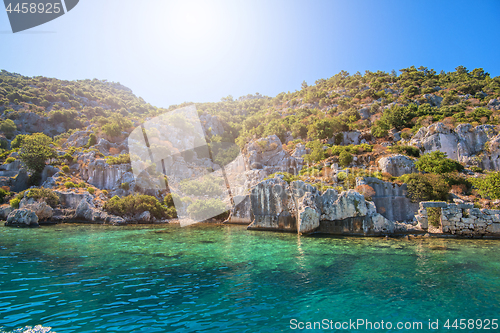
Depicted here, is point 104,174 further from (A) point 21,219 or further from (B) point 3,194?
(A) point 21,219

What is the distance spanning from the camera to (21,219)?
Answer: 2836cm

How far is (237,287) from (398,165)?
104 feet

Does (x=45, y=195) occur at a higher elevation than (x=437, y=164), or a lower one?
lower

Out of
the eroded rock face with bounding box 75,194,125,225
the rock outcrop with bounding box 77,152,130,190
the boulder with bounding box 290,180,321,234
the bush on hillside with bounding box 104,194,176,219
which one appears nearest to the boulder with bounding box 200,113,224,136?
the rock outcrop with bounding box 77,152,130,190

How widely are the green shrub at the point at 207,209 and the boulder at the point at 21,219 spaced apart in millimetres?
20869

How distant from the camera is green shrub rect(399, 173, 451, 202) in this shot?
2466cm

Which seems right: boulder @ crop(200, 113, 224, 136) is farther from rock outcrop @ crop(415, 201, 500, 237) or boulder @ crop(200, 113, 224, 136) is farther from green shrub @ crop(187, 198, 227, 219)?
rock outcrop @ crop(415, 201, 500, 237)

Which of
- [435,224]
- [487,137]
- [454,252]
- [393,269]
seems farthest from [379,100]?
[393,269]

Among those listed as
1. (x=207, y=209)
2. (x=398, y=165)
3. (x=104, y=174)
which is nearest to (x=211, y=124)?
(x=104, y=174)

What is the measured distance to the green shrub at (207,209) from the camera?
39.1 meters

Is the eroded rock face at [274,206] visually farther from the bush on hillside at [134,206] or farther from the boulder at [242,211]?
the bush on hillside at [134,206]

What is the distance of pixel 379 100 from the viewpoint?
65.7 m

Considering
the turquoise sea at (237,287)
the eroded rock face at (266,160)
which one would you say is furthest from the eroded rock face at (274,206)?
the eroded rock face at (266,160)

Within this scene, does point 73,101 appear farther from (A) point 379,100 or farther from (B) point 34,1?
(A) point 379,100
